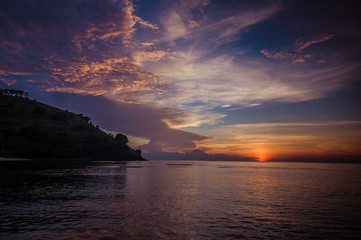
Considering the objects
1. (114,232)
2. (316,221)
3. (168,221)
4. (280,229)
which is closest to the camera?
(114,232)

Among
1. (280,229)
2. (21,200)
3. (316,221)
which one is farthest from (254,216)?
(21,200)

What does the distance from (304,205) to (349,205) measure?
683 centimetres

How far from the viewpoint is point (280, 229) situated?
18.8 meters

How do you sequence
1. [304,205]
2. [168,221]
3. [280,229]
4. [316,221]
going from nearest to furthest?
[280,229] → [168,221] → [316,221] → [304,205]

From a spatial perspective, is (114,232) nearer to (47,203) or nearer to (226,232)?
(226,232)

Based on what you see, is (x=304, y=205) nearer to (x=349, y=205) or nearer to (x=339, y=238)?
(x=349, y=205)

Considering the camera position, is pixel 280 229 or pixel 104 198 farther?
pixel 104 198

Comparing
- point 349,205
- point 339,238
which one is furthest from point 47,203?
point 349,205

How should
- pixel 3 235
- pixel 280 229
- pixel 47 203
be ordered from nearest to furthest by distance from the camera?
pixel 3 235
pixel 280 229
pixel 47 203

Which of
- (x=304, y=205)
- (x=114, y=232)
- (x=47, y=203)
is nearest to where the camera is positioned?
(x=114, y=232)

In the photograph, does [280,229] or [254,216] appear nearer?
[280,229]

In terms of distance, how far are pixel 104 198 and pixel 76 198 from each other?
12.7 ft

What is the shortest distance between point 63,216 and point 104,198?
954 centimetres

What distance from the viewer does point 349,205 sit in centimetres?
2942
